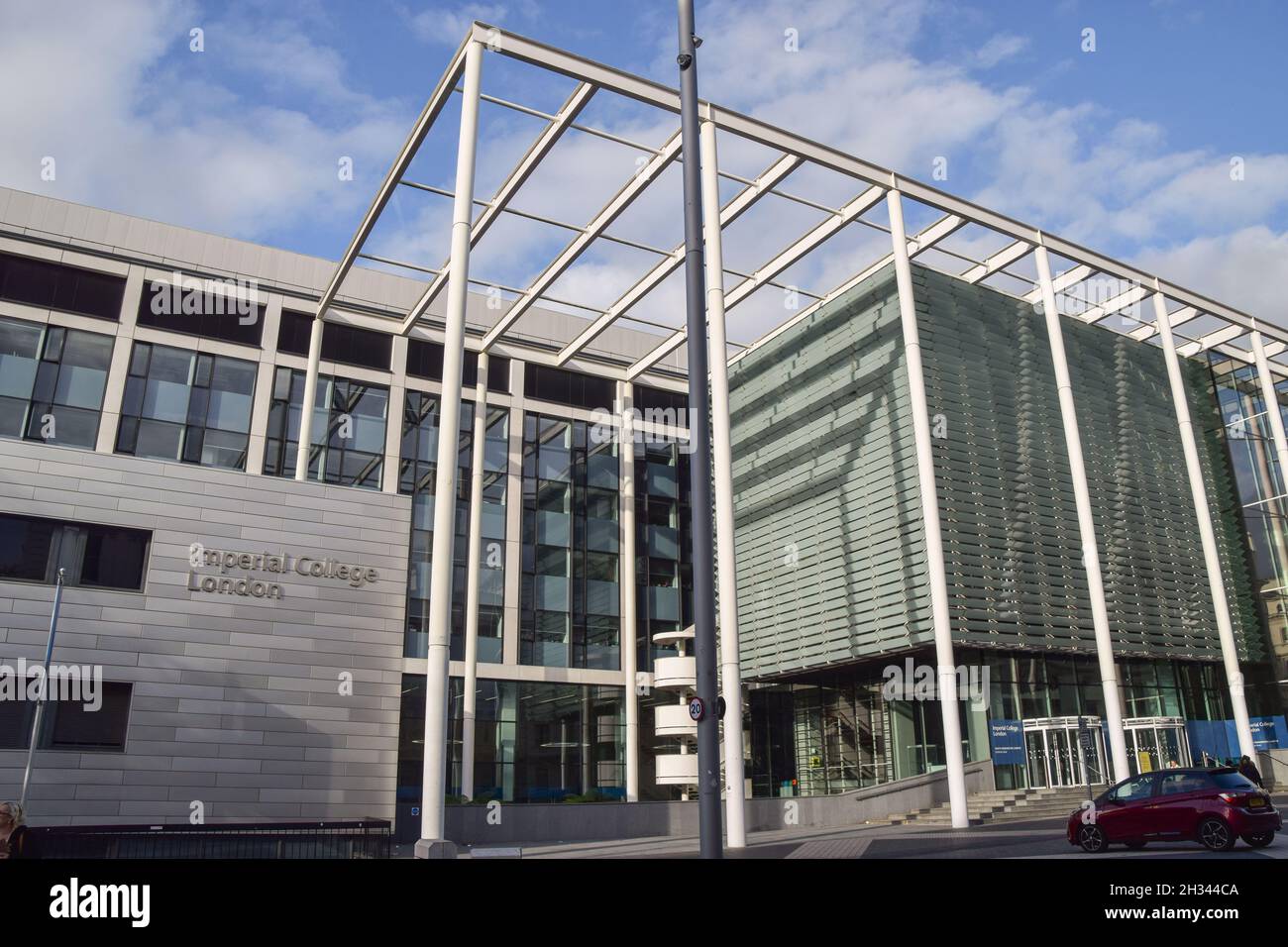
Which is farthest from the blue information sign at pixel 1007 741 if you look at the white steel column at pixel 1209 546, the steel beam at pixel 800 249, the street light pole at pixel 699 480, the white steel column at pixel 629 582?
the street light pole at pixel 699 480

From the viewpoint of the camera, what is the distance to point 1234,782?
14367 mm

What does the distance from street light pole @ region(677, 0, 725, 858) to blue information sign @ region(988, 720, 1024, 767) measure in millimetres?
19339

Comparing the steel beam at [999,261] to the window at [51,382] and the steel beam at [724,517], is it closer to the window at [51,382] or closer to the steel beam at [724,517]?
the steel beam at [724,517]

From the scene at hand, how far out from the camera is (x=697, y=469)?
11062 mm

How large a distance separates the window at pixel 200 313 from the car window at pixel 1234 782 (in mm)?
29124

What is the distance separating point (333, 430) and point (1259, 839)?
2753 cm

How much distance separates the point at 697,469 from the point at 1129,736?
86.5ft

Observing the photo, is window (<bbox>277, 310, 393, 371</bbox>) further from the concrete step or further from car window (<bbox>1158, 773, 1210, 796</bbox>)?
car window (<bbox>1158, 773, 1210, 796</bbox>)

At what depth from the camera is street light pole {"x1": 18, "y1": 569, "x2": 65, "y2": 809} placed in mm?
18172

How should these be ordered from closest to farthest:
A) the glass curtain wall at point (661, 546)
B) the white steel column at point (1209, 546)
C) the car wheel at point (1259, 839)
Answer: the car wheel at point (1259, 839), the white steel column at point (1209, 546), the glass curtain wall at point (661, 546)

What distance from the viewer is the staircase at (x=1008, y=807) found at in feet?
82.6

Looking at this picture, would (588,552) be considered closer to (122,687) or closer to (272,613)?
(272,613)
